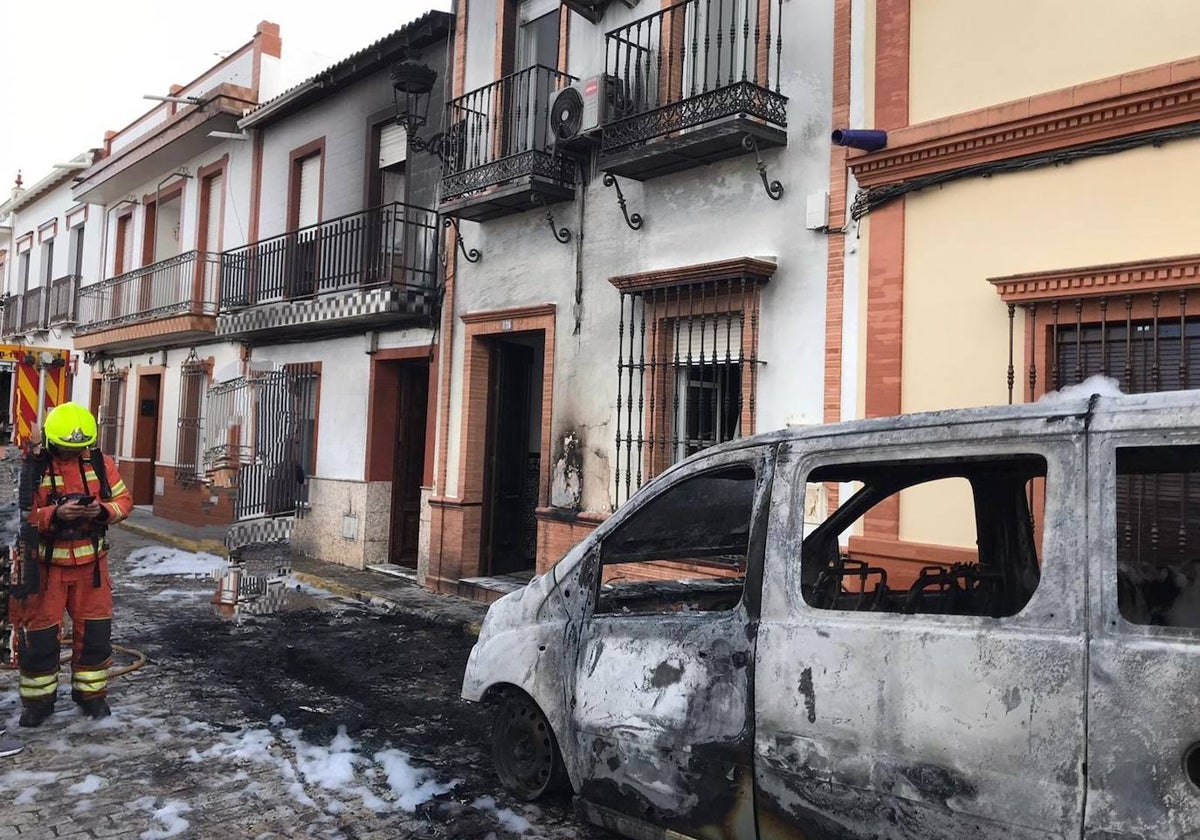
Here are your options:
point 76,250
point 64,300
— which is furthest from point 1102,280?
point 76,250

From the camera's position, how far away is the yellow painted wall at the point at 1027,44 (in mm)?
5484

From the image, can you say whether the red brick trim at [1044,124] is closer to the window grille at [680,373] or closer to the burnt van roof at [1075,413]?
the window grille at [680,373]

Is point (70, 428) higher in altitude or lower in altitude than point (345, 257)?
lower

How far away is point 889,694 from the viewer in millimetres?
2893

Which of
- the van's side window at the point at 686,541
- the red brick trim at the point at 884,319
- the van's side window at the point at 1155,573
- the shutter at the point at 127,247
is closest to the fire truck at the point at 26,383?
the shutter at the point at 127,247

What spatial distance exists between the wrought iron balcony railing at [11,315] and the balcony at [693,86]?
74.2 feet

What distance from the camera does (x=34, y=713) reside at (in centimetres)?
543

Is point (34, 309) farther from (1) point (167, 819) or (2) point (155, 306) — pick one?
(1) point (167, 819)

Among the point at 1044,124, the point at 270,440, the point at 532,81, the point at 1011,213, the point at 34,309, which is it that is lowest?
the point at 270,440

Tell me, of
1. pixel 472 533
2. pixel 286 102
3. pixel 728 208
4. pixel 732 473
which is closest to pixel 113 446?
pixel 286 102

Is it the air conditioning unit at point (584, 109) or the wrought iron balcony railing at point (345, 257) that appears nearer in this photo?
the air conditioning unit at point (584, 109)

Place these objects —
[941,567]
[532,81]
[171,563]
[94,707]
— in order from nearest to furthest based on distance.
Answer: [941,567] < [94,707] < [532,81] < [171,563]

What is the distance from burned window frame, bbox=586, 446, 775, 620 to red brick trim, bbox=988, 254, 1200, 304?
3.09m

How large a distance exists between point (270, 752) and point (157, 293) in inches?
566
